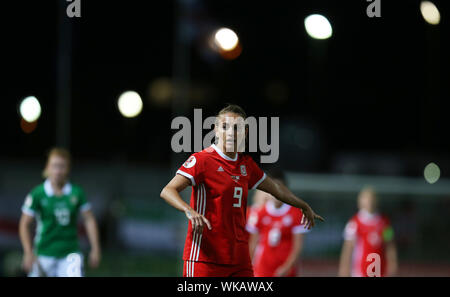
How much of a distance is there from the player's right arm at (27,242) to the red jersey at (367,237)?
511 cm

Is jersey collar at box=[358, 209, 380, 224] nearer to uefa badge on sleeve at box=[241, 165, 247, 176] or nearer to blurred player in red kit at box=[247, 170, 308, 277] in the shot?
blurred player in red kit at box=[247, 170, 308, 277]

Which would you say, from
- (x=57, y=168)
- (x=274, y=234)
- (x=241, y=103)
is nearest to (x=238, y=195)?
(x=274, y=234)

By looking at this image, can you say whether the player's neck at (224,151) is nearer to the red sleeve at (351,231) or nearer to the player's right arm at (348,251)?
the player's right arm at (348,251)

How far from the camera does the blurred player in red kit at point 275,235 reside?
7664 mm

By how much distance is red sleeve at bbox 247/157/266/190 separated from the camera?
17.5 ft

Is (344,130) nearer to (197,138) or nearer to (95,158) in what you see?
(95,158)

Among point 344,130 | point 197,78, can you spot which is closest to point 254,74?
point 197,78

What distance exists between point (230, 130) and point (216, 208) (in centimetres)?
62

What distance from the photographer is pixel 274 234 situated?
25.5 feet

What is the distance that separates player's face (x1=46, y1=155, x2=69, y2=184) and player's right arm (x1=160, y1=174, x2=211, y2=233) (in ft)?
9.99

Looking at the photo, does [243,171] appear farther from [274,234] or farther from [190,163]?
[274,234]

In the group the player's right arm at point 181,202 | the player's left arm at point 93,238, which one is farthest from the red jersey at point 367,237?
the player's right arm at point 181,202

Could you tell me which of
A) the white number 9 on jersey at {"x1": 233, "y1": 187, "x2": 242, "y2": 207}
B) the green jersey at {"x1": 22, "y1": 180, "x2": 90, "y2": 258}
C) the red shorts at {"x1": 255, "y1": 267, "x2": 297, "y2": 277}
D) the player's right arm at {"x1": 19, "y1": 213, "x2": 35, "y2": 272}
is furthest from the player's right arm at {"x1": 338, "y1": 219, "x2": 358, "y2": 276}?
the white number 9 on jersey at {"x1": 233, "y1": 187, "x2": 242, "y2": 207}

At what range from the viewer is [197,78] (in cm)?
4681
